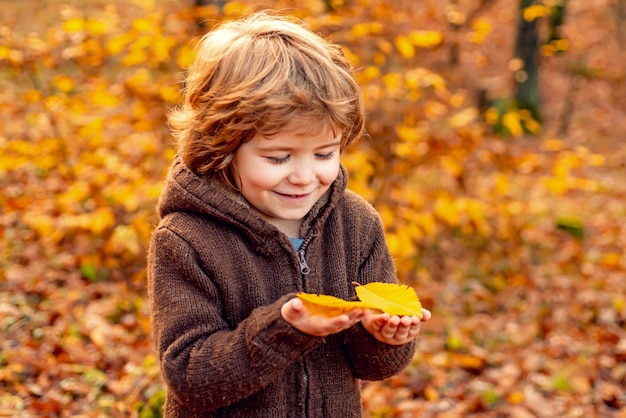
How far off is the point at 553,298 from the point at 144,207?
3.46 m

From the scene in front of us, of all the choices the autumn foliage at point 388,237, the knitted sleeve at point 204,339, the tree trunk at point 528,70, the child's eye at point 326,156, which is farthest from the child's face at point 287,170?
the tree trunk at point 528,70

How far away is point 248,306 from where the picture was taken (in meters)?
2.11

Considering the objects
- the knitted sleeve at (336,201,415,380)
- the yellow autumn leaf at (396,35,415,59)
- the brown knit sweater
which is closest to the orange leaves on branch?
the brown knit sweater

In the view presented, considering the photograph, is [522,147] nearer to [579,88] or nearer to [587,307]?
[579,88]

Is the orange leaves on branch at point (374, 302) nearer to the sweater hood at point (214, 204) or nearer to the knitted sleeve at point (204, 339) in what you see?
the knitted sleeve at point (204, 339)

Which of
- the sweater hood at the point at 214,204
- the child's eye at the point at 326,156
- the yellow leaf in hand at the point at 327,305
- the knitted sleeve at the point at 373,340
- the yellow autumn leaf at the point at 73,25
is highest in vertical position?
the yellow autumn leaf at the point at 73,25

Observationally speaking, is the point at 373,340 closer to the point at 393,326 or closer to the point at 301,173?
the point at 393,326

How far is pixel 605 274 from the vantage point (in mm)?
6410

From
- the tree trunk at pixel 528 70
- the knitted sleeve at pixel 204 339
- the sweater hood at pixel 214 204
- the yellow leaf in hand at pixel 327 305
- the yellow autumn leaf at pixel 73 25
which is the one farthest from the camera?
the tree trunk at pixel 528 70

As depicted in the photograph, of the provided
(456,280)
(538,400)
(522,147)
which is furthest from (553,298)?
(522,147)

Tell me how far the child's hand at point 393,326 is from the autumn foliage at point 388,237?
1.70 meters

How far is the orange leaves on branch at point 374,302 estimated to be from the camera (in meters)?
1.82

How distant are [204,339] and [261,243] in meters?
0.33

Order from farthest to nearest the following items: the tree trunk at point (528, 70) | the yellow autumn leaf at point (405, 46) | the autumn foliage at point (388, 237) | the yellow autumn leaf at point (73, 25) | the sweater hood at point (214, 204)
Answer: the tree trunk at point (528, 70) → the yellow autumn leaf at point (405, 46) → the yellow autumn leaf at point (73, 25) → the autumn foliage at point (388, 237) → the sweater hood at point (214, 204)
